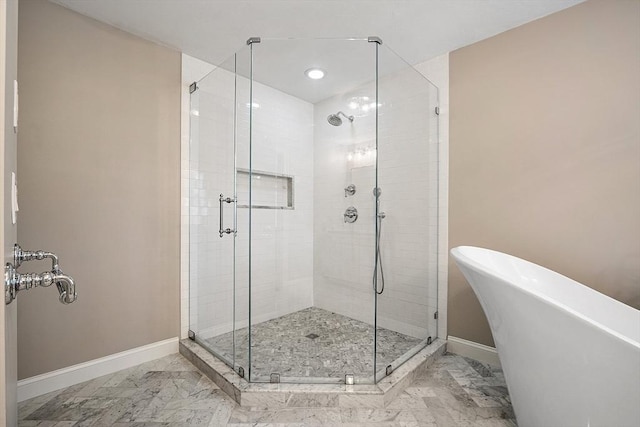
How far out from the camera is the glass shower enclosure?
2.10 m

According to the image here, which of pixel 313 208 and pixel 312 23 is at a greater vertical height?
pixel 312 23

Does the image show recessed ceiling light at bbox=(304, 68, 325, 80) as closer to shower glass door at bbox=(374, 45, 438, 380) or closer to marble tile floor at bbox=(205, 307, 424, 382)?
shower glass door at bbox=(374, 45, 438, 380)

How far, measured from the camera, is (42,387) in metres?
1.81

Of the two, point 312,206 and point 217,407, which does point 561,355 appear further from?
point 312,206

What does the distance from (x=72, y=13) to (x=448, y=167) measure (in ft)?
9.34

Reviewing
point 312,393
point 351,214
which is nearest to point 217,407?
point 312,393

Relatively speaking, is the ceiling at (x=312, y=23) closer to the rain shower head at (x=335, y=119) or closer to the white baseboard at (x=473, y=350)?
the rain shower head at (x=335, y=119)

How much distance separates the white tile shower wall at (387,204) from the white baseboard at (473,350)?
0.17 meters

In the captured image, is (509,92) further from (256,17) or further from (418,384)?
(418,384)

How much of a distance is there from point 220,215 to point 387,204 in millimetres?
1245

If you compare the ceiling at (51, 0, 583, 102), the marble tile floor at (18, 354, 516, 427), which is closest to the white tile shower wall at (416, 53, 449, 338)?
the ceiling at (51, 0, 583, 102)

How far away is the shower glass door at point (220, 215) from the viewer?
210cm

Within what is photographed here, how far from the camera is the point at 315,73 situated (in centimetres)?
256

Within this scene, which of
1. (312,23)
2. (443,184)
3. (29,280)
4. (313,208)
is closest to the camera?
(29,280)
